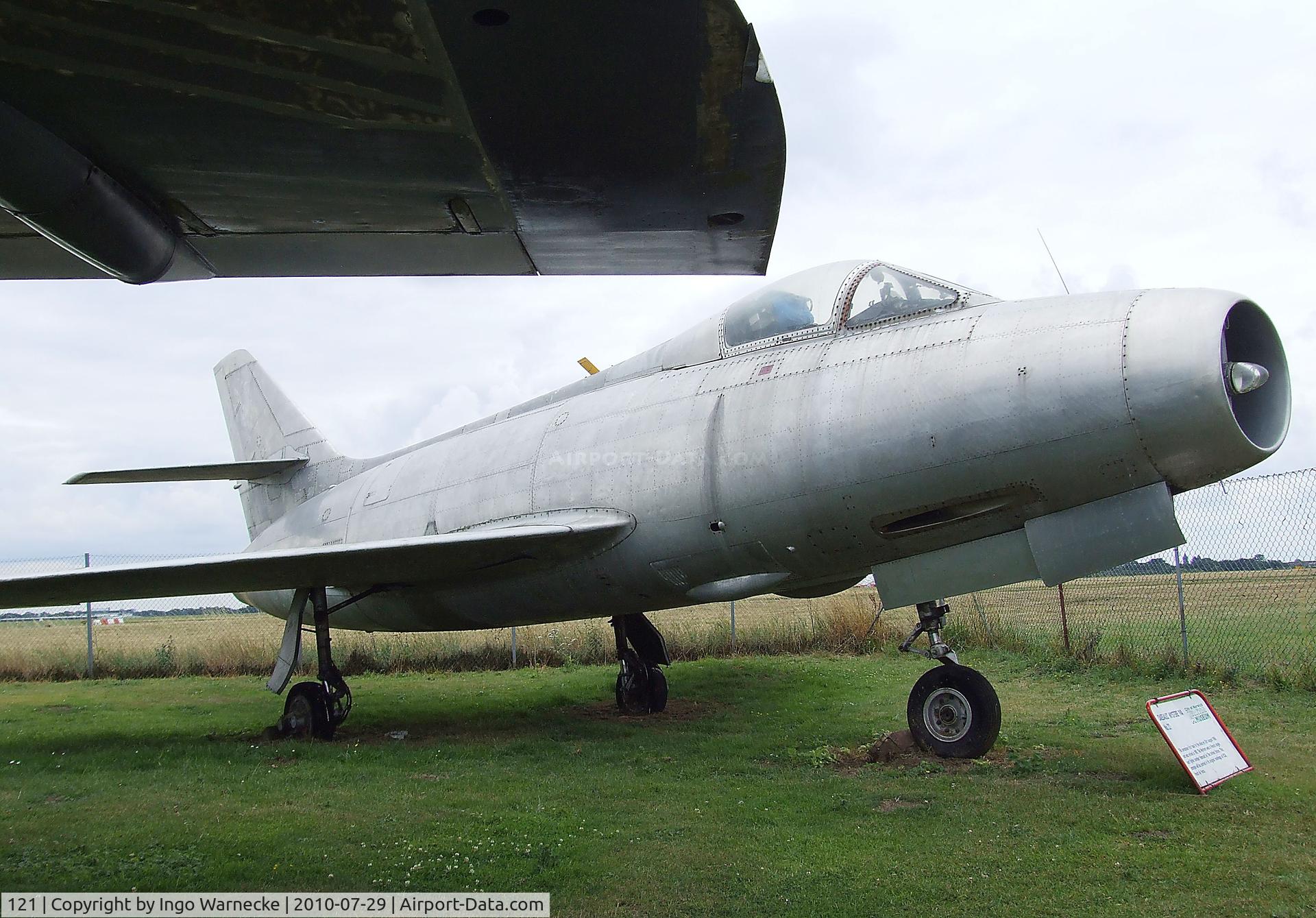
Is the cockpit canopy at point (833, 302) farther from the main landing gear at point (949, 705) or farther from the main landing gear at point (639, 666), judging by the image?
the main landing gear at point (639, 666)

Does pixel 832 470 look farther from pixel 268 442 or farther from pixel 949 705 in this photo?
pixel 268 442

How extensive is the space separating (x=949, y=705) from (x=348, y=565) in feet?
17.0

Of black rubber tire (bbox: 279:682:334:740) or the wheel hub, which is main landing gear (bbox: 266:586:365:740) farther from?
the wheel hub

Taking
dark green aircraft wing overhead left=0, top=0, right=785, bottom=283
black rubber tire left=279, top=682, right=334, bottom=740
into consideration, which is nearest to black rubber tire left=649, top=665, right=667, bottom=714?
black rubber tire left=279, top=682, right=334, bottom=740

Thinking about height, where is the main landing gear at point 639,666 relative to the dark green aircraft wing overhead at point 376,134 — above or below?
below

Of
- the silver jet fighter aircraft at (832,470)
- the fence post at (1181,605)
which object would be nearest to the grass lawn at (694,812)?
the fence post at (1181,605)

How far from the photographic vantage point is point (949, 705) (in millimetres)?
6488

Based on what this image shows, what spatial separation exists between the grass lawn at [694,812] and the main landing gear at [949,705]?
185 millimetres

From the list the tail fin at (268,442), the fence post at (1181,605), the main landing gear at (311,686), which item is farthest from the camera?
the tail fin at (268,442)

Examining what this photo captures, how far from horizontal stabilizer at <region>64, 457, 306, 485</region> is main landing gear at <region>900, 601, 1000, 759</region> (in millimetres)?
9023

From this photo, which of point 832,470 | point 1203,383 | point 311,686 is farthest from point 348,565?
point 1203,383

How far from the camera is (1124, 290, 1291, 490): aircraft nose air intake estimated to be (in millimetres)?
4793

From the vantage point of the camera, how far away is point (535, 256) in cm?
360

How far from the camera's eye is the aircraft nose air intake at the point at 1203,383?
479 cm
